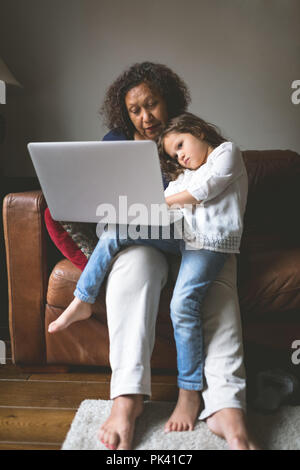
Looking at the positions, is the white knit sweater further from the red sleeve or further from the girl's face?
the red sleeve

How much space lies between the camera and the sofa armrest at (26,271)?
129 cm

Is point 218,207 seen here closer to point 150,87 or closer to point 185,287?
point 185,287

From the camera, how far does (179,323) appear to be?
3.47 feet

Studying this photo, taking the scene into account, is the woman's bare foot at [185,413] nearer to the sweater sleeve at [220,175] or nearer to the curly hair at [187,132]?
the sweater sleeve at [220,175]

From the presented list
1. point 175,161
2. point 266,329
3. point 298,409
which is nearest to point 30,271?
point 175,161

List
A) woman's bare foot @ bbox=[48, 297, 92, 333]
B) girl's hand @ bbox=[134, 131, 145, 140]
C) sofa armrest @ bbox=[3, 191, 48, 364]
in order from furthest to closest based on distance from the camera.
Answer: girl's hand @ bbox=[134, 131, 145, 140], sofa armrest @ bbox=[3, 191, 48, 364], woman's bare foot @ bbox=[48, 297, 92, 333]

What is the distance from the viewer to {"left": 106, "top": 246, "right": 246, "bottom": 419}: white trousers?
1.01 m

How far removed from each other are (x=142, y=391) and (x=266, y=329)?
458mm

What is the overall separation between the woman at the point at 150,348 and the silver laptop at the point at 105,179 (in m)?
0.15

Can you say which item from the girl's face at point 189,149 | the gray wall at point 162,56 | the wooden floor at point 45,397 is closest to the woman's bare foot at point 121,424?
the wooden floor at point 45,397

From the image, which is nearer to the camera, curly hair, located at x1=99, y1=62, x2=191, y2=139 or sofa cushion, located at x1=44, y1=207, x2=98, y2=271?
sofa cushion, located at x1=44, y1=207, x2=98, y2=271

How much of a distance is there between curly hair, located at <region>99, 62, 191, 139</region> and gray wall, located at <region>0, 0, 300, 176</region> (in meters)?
0.64

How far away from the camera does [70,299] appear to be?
50.0 inches

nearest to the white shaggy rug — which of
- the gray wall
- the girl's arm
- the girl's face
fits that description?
the girl's arm
